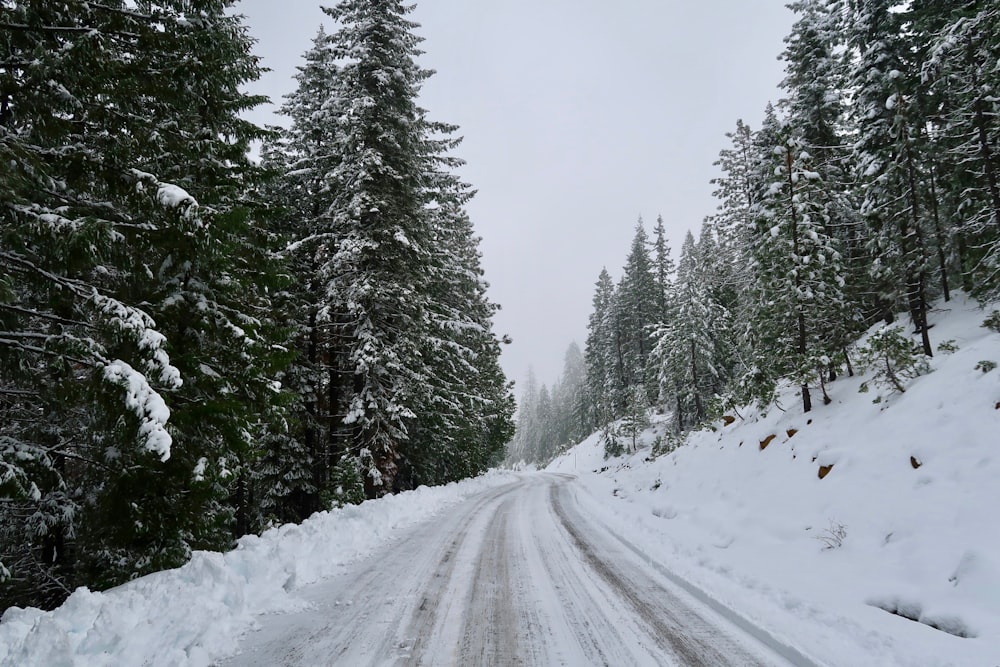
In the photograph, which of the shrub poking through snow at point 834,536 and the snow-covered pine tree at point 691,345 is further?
the snow-covered pine tree at point 691,345

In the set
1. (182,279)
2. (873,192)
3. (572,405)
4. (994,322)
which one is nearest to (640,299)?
(873,192)

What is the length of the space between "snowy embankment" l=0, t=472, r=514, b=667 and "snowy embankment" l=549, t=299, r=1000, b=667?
226 inches

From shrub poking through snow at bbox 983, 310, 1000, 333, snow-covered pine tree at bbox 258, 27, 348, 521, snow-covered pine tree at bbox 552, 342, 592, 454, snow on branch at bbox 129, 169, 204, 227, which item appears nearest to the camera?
snow on branch at bbox 129, 169, 204, 227

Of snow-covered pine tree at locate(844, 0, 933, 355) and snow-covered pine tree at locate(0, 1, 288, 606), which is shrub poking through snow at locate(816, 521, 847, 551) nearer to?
snow-covered pine tree at locate(844, 0, 933, 355)

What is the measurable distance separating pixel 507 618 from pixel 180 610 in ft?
11.6

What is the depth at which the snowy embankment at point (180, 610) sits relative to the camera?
13.1 feet

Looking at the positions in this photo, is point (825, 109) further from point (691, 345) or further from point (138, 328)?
point (138, 328)

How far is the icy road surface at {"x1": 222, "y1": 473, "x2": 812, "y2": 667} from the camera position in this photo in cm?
450

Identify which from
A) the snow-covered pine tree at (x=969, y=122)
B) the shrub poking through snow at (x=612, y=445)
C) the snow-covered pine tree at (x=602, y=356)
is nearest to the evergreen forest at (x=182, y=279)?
the snow-covered pine tree at (x=969, y=122)

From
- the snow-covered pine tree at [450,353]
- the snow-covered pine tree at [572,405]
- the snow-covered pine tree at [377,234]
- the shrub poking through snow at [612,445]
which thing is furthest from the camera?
the snow-covered pine tree at [572,405]

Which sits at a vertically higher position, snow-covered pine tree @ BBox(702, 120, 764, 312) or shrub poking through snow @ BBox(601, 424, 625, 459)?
snow-covered pine tree @ BBox(702, 120, 764, 312)

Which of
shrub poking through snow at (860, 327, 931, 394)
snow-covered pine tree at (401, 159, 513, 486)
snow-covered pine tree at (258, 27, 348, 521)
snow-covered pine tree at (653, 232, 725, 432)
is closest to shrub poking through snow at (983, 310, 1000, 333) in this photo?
shrub poking through snow at (860, 327, 931, 394)

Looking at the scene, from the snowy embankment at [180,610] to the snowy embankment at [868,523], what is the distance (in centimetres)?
575

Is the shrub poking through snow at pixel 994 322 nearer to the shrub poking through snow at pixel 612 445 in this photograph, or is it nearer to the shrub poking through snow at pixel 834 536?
the shrub poking through snow at pixel 834 536
